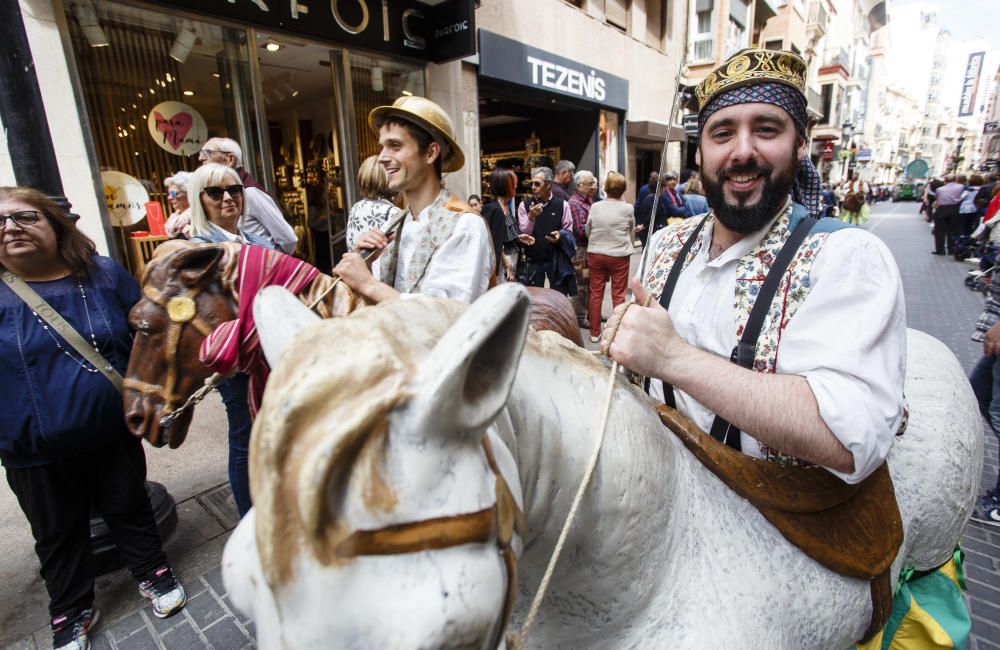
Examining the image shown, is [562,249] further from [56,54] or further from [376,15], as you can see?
[56,54]

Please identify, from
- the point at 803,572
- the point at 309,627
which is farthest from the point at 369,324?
the point at 803,572

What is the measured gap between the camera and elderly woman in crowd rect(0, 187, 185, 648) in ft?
7.13

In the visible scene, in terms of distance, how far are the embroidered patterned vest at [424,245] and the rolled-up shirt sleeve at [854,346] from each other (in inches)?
55.6

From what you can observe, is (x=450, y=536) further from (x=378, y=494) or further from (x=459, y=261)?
(x=459, y=261)

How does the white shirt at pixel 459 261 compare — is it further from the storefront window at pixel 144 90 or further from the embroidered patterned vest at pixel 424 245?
the storefront window at pixel 144 90

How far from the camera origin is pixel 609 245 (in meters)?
6.25

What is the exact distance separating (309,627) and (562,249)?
20.2 ft

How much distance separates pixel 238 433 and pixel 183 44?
4.48 m

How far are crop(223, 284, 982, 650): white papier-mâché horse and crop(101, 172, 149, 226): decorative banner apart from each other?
515cm

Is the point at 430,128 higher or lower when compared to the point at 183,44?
lower

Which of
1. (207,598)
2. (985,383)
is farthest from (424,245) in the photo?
(985,383)

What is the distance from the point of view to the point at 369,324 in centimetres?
58

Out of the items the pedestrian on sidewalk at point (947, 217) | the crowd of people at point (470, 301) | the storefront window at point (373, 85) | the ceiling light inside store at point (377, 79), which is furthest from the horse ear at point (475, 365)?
the pedestrian on sidewalk at point (947, 217)

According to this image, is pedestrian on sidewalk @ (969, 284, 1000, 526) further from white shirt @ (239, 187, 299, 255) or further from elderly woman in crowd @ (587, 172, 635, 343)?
white shirt @ (239, 187, 299, 255)
